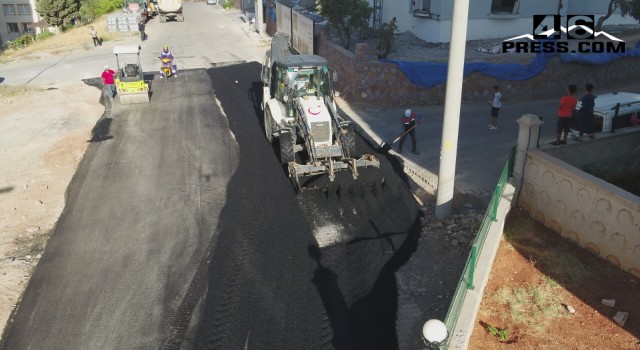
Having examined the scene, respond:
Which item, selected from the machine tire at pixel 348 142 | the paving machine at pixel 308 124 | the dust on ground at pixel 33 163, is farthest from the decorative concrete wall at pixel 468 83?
the dust on ground at pixel 33 163

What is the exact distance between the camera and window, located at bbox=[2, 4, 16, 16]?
69.2m

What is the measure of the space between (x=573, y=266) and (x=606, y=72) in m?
14.9

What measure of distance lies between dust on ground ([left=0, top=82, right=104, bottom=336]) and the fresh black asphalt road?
36 centimetres

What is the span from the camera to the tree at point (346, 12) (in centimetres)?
2527

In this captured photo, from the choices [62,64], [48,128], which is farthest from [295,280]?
[62,64]

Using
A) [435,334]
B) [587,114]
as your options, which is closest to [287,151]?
[587,114]

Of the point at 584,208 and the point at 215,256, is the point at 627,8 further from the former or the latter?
the point at 215,256

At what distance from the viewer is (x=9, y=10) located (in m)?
69.4

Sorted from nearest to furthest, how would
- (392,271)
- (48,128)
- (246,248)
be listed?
1. (392,271)
2. (246,248)
3. (48,128)

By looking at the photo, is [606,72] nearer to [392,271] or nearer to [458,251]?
[458,251]

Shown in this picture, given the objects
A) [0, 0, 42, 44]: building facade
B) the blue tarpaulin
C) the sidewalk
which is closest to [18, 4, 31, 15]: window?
[0, 0, 42, 44]: building facade

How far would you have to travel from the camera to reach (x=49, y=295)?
361 inches

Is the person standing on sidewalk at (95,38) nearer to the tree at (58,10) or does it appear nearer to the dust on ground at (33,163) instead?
the dust on ground at (33,163)

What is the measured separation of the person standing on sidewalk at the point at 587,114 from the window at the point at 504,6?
1827cm
